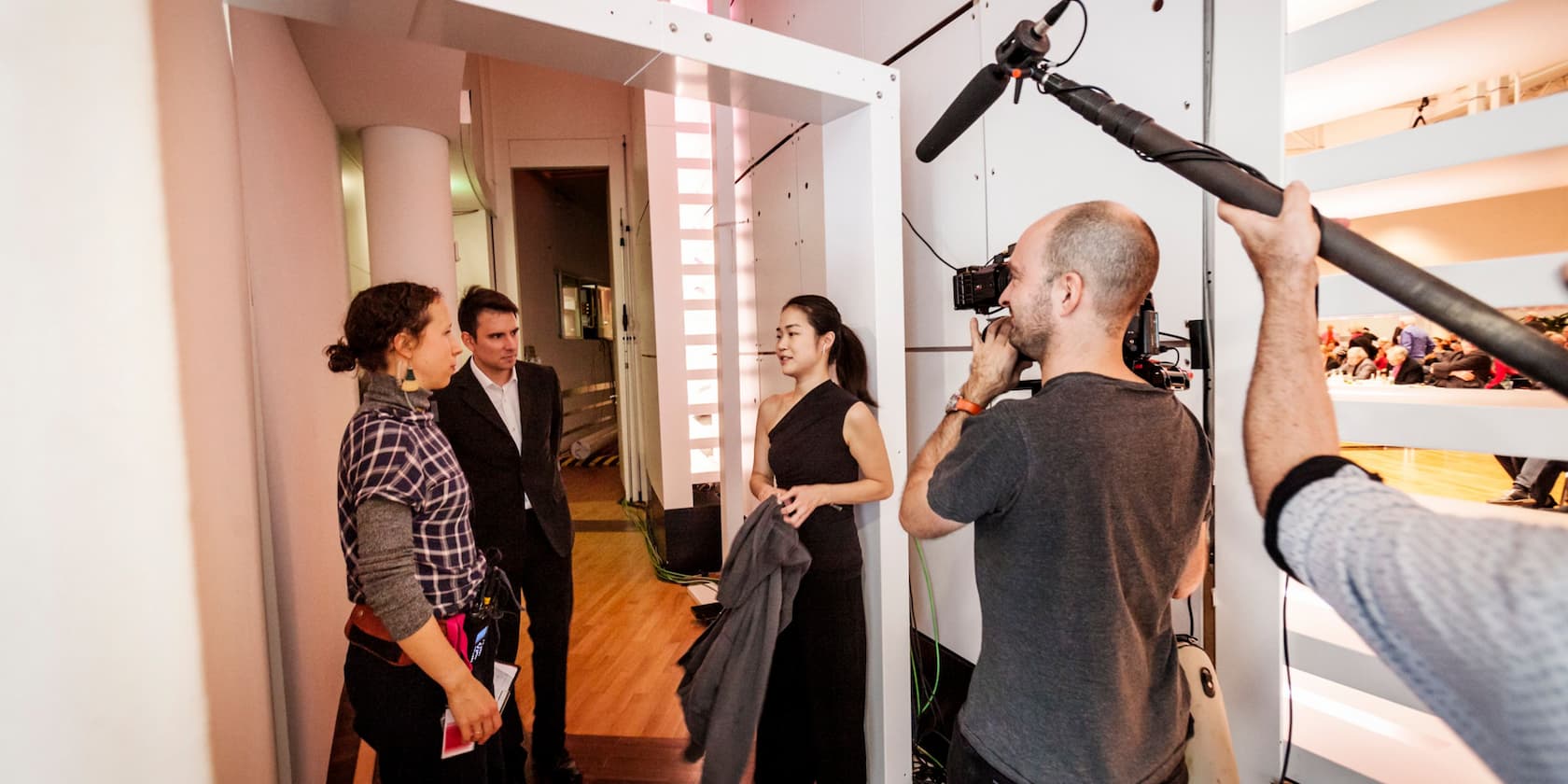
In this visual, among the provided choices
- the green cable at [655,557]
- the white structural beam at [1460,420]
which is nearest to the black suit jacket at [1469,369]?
the white structural beam at [1460,420]

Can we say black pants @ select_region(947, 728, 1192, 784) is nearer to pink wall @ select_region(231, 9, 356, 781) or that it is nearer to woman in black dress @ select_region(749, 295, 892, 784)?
woman in black dress @ select_region(749, 295, 892, 784)

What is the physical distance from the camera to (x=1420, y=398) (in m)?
1.28

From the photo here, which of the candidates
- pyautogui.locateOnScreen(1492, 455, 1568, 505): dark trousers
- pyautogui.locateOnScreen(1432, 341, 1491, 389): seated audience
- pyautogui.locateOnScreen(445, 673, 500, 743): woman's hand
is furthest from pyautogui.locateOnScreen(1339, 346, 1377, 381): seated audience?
pyautogui.locateOnScreen(445, 673, 500, 743): woman's hand

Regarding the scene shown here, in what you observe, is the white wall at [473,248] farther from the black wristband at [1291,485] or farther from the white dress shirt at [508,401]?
the black wristband at [1291,485]

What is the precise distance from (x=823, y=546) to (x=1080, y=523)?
1068mm

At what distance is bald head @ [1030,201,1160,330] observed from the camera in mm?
1037

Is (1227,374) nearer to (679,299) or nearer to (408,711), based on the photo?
(408,711)

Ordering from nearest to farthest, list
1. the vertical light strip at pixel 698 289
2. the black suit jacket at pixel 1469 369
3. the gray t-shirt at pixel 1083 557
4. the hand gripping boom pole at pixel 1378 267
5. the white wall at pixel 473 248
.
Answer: the hand gripping boom pole at pixel 1378 267
the gray t-shirt at pixel 1083 557
the black suit jacket at pixel 1469 369
the vertical light strip at pixel 698 289
the white wall at pixel 473 248

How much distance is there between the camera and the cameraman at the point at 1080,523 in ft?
3.26

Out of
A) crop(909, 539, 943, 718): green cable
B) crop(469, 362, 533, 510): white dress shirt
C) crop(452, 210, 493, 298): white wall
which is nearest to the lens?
crop(469, 362, 533, 510): white dress shirt

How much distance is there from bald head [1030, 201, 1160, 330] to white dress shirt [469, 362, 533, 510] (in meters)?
1.93

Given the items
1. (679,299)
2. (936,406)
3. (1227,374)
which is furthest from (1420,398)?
(679,299)

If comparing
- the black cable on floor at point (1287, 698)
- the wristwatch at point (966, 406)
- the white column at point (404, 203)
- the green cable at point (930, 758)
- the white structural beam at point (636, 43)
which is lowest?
the green cable at point (930, 758)

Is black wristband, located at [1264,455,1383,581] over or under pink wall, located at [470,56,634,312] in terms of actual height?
under
